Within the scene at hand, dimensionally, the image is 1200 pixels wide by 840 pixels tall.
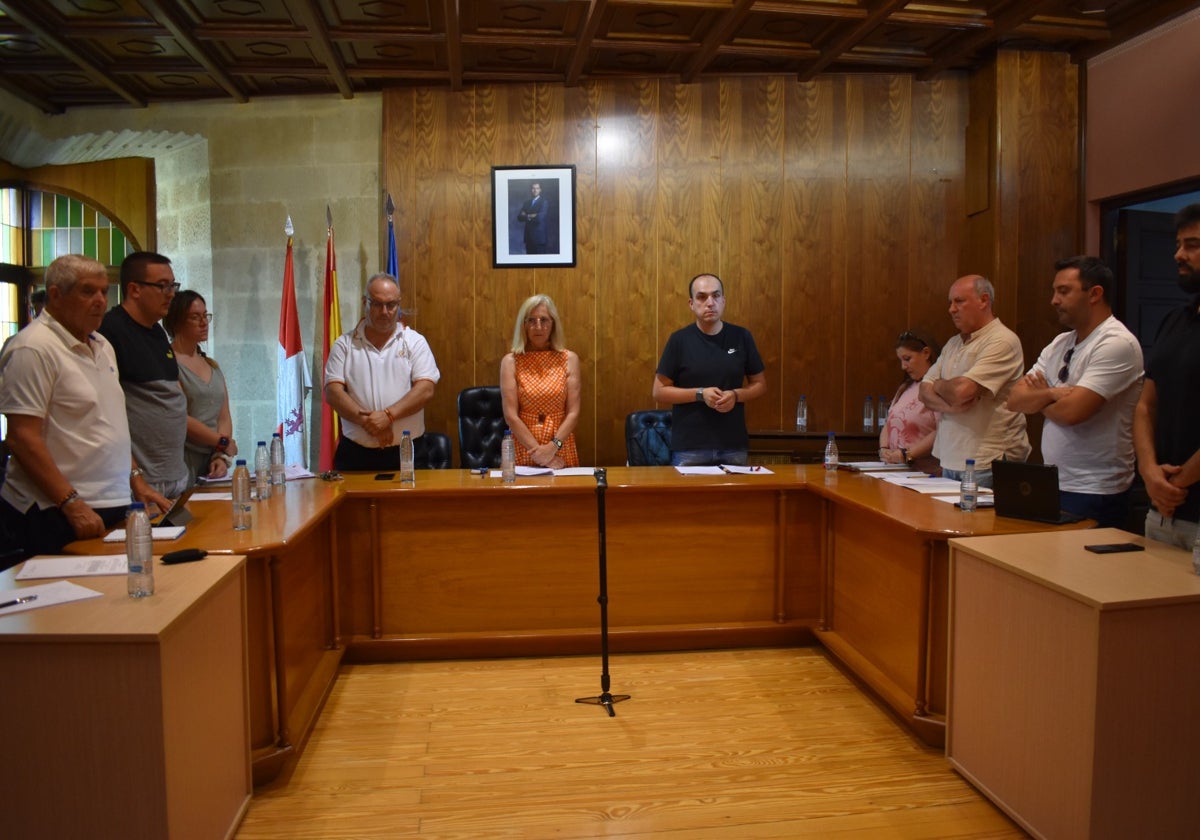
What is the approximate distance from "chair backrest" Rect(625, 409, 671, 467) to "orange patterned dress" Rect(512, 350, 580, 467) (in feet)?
3.03

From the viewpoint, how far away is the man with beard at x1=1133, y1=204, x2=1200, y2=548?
2250 millimetres

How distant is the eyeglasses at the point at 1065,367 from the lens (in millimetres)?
2881

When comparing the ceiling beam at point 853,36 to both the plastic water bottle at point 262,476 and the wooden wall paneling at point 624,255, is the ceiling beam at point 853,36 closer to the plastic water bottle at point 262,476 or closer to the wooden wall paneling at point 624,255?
the wooden wall paneling at point 624,255

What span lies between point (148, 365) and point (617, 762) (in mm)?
2065

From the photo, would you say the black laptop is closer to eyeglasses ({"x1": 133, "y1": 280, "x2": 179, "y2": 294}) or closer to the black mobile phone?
the black mobile phone

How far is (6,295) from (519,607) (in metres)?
4.65

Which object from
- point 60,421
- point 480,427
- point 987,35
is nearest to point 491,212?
point 480,427

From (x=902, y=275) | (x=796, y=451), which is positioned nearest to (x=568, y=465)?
(x=796, y=451)

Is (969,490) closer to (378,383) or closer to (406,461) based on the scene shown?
(406,461)

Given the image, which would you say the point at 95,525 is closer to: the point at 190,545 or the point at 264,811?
the point at 190,545

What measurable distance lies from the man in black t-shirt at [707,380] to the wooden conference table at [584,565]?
31cm

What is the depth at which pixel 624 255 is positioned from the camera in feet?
17.1

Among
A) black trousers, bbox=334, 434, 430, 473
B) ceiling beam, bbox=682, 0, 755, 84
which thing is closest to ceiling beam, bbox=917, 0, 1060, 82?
ceiling beam, bbox=682, 0, 755, 84

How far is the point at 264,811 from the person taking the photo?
2.25m
